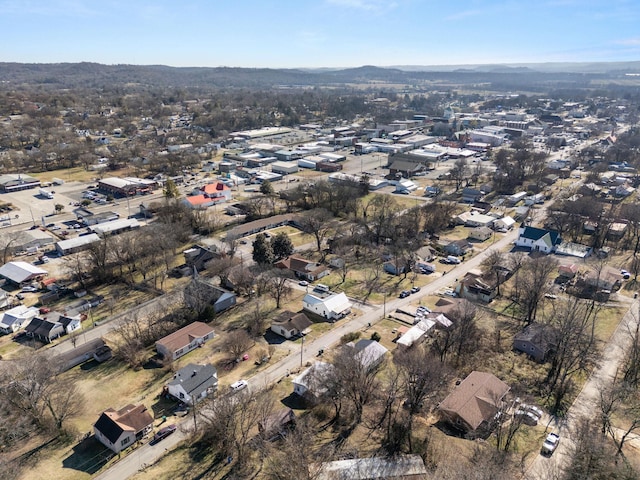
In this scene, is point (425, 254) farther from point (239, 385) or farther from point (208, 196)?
point (208, 196)

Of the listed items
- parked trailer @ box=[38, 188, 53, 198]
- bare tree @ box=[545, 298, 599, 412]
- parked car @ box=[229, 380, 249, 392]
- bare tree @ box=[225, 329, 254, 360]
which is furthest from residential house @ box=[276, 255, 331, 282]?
parked trailer @ box=[38, 188, 53, 198]

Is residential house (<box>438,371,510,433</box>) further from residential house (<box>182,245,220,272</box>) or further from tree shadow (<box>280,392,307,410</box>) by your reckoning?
residential house (<box>182,245,220,272</box>)

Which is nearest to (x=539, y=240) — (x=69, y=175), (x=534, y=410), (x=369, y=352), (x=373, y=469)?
(x=534, y=410)

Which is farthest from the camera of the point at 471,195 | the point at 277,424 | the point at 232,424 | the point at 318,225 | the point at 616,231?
the point at 471,195

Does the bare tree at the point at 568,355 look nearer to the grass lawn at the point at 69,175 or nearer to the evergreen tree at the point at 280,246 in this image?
the evergreen tree at the point at 280,246

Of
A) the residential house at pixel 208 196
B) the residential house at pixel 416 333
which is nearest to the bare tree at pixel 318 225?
the residential house at pixel 208 196
